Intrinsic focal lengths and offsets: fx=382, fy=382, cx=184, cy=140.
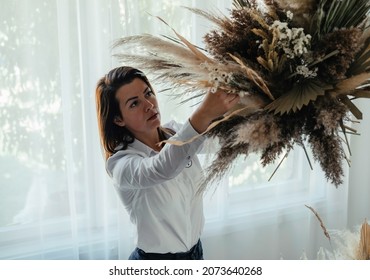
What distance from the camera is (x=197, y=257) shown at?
81 cm

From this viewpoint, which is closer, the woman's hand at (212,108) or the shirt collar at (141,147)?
the woman's hand at (212,108)

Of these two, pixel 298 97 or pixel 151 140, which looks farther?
pixel 151 140

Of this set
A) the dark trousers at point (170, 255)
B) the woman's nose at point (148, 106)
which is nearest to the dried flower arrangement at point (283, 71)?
the woman's nose at point (148, 106)

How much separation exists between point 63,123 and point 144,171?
0.38 m

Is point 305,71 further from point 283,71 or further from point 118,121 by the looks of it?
point 118,121

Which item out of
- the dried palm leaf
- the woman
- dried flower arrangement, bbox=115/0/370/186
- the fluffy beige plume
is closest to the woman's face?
the woman

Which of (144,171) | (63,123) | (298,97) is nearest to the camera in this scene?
(298,97)

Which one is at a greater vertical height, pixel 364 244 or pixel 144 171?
pixel 144 171

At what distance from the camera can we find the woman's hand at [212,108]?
59cm

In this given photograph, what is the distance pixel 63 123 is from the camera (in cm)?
97

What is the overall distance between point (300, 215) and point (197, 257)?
24.8 inches

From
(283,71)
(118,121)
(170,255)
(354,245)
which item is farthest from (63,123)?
(354,245)

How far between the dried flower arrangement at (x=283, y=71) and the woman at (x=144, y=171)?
0.43 ft

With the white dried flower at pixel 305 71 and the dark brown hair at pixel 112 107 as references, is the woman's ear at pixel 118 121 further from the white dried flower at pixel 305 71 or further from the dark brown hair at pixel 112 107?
the white dried flower at pixel 305 71
